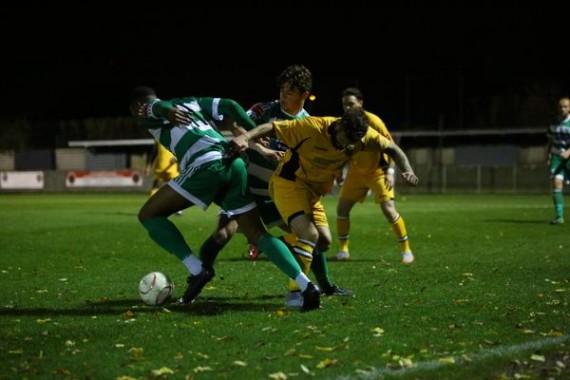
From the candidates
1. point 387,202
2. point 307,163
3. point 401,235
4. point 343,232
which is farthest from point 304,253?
point 343,232

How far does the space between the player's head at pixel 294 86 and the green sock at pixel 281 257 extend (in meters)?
1.44

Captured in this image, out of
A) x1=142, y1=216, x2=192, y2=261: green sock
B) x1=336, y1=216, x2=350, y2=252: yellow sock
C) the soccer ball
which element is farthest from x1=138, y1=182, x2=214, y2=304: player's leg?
x1=336, y1=216, x2=350, y2=252: yellow sock

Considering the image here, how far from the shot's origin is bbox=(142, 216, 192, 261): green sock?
710cm

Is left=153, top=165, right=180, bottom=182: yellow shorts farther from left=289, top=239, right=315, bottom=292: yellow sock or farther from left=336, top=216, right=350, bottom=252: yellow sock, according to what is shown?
left=289, top=239, right=315, bottom=292: yellow sock

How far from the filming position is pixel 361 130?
6719 millimetres

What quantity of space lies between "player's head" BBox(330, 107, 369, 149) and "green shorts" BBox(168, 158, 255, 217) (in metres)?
0.97

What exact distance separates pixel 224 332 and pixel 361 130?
1.96 m

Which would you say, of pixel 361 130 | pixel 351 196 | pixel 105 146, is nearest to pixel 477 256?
pixel 351 196

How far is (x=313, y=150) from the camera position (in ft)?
23.1

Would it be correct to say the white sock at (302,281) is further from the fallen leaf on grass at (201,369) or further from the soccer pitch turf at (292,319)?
the fallen leaf on grass at (201,369)

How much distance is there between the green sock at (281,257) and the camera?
22.6 feet

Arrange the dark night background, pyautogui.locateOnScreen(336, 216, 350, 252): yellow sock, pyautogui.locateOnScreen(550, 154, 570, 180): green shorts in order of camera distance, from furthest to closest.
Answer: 1. the dark night background
2. pyautogui.locateOnScreen(550, 154, 570, 180): green shorts
3. pyautogui.locateOnScreen(336, 216, 350, 252): yellow sock

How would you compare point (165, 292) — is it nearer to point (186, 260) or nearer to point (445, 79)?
point (186, 260)

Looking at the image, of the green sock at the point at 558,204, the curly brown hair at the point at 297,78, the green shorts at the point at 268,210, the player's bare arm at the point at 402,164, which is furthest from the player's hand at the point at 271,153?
the green sock at the point at 558,204
